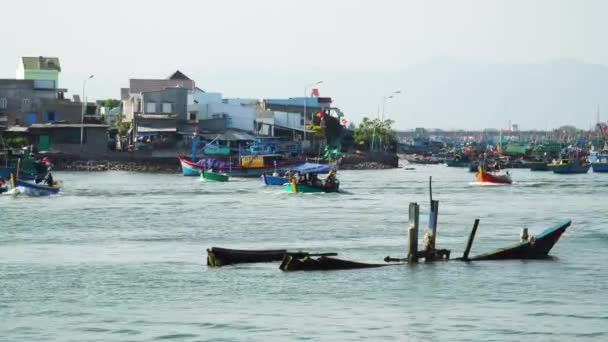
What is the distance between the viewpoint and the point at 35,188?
80125 millimetres

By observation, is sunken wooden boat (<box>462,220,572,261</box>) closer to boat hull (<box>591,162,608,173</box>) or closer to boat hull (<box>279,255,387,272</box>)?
boat hull (<box>279,255,387,272</box>)

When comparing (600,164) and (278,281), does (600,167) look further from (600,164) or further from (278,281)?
(278,281)

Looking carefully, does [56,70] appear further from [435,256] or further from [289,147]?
[435,256]

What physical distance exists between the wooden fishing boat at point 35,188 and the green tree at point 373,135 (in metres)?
86.5

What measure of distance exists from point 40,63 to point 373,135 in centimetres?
4348

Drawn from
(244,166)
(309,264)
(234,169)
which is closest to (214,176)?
(234,169)

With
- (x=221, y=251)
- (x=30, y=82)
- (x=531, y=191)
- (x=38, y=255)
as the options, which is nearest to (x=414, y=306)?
(x=221, y=251)

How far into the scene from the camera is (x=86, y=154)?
12394 centimetres

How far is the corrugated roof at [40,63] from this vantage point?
465ft

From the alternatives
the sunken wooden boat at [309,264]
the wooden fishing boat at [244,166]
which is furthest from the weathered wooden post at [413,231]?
the wooden fishing boat at [244,166]

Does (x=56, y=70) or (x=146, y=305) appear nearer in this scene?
(x=146, y=305)

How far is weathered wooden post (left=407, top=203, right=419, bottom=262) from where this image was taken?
41938mm

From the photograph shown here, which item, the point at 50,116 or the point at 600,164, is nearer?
the point at 50,116

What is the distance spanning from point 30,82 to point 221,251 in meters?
90.8
